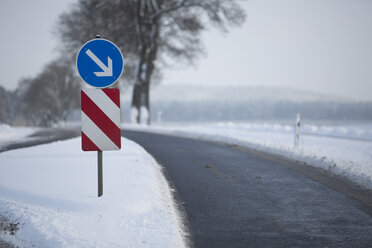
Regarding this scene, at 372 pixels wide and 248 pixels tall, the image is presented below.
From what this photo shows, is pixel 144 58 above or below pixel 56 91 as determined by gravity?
above

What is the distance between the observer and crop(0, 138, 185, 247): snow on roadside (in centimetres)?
299

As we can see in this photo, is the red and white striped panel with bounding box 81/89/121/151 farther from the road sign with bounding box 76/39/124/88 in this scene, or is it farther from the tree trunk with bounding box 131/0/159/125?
the tree trunk with bounding box 131/0/159/125

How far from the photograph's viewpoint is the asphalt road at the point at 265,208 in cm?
325

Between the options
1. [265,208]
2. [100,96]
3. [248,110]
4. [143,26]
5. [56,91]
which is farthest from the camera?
[248,110]

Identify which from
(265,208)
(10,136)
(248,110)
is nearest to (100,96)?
(265,208)

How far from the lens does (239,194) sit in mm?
4883

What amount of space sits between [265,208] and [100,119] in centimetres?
264

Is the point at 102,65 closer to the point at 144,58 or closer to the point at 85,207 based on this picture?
the point at 85,207

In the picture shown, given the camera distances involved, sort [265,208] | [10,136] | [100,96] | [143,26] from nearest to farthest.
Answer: [100,96] < [265,208] < [10,136] < [143,26]

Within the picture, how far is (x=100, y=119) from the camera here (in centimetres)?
393

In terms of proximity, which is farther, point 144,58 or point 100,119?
point 144,58

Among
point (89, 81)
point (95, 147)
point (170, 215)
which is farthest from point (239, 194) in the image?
point (89, 81)

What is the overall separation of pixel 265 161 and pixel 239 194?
10.8ft

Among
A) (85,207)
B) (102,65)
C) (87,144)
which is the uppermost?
(102,65)
